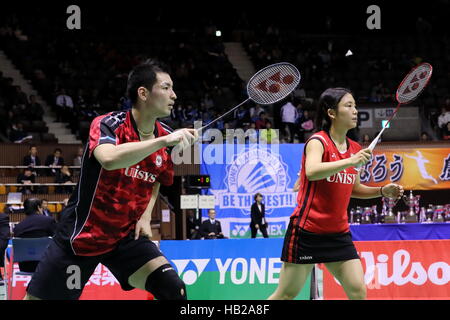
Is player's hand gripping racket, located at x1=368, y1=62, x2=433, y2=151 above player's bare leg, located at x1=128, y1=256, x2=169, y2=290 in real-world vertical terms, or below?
above

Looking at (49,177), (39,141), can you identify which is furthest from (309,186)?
(39,141)

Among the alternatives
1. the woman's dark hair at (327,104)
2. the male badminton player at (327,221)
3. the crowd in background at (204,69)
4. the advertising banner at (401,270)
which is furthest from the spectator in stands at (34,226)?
the crowd in background at (204,69)

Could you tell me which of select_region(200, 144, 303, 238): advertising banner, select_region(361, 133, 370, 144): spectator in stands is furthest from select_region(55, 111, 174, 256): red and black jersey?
select_region(361, 133, 370, 144): spectator in stands

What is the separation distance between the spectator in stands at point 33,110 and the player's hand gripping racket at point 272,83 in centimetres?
1255

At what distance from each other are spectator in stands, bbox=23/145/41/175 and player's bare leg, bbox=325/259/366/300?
35.7 ft

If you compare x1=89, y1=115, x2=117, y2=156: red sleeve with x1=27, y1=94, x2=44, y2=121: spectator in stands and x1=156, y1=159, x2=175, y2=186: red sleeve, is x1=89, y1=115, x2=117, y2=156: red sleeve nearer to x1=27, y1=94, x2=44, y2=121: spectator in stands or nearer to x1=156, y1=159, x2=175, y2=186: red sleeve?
x1=156, y1=159, x2=175, y2=186: red sleeve

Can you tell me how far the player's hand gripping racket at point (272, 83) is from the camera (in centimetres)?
525

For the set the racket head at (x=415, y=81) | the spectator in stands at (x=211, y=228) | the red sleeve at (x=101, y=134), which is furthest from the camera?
the spectator in stands at (x=211, y=228)

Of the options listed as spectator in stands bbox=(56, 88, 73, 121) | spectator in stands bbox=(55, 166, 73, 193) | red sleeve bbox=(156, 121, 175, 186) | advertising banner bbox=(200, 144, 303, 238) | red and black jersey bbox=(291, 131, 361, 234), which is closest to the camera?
red sleeve bbox=(156, 121, 175, 186)

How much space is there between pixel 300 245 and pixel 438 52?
17.3 m

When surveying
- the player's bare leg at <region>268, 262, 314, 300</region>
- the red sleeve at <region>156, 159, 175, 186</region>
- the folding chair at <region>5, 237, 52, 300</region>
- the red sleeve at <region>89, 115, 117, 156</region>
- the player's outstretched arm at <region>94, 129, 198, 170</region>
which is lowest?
the folding chair at <region>5, 237, 52, 300</region>

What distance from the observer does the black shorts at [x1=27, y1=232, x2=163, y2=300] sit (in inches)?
157

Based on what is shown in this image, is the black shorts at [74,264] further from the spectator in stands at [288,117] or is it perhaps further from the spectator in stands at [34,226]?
the spectator in stands at [288,117]

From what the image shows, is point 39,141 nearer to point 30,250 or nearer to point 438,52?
point 30,250
